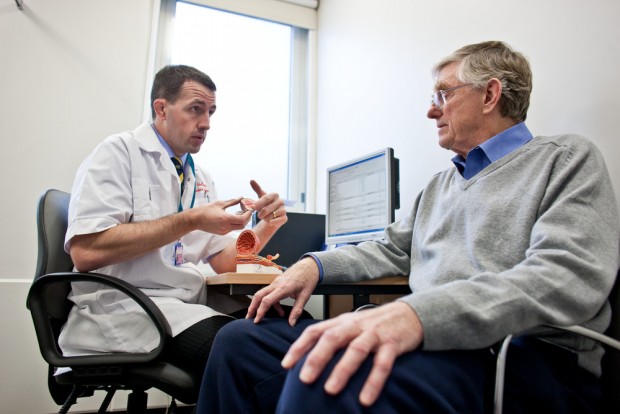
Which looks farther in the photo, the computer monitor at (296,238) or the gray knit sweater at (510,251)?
the computer monitor at (296,238)

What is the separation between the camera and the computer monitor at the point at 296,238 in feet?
7.50

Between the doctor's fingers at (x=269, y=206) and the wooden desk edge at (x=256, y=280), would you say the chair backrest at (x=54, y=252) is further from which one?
the doctor's fingers at (x=269, y=206)

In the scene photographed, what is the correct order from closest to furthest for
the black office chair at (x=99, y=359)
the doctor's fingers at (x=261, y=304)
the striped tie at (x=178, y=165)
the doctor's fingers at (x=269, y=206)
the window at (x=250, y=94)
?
the doctor's fingers at (x=261, y=304) < the black office chair at (x=99, y=359) < the doctor's fingers at (x=269, y=206) < the striped tie at (x=178, y=165) < the window at (x=250, y=94)

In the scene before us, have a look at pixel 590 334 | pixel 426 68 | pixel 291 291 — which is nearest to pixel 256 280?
pixel 291 291

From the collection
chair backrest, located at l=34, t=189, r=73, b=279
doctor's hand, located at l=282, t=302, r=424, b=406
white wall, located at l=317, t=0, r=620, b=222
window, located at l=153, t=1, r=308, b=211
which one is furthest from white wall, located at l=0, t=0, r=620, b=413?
chair backrest, located at l=34, t=189, r=73, b=279

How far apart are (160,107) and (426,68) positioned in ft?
4.00

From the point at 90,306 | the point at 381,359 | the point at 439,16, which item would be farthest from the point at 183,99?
the point at 381,359

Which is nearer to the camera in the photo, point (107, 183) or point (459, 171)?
point (459, 171)

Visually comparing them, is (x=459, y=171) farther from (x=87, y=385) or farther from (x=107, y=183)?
(x=87, y=385)

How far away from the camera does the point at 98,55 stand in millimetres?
2684

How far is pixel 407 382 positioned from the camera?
22.0 inches

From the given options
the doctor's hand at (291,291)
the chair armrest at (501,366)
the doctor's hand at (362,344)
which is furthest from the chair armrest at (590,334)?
the doctor's hand at (291,291)

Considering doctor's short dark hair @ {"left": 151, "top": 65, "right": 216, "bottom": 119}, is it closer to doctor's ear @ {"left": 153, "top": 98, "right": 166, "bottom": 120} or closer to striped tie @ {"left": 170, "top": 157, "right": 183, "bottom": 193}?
doctor's ear @ {"left": 153, "top": 98, "right": 166, "bottom": 120}

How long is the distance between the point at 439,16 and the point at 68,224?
1.75 meters
